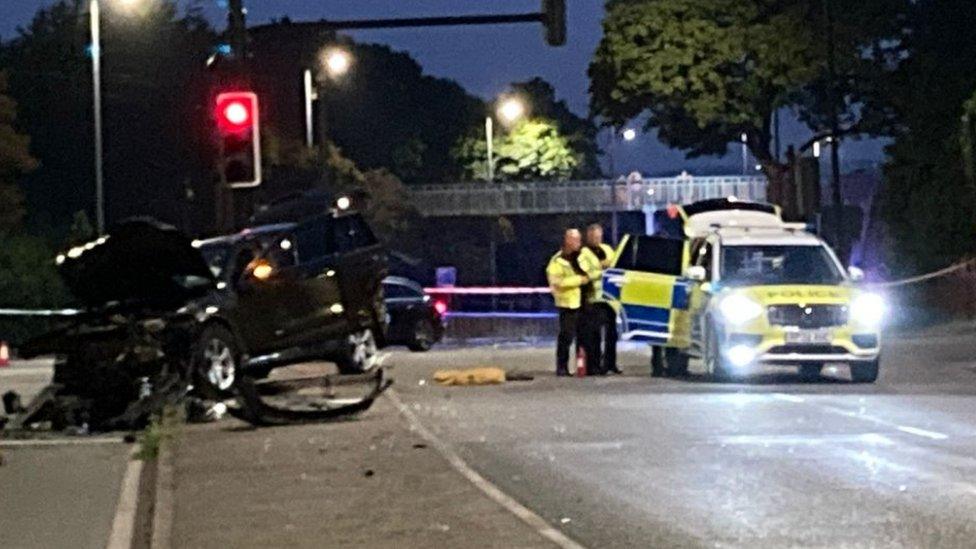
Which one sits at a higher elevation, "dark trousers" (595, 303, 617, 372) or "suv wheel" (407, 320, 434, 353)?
"dark trousers" (595, 303, 617, 372)

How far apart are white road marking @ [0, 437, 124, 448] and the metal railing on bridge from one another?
6123cm

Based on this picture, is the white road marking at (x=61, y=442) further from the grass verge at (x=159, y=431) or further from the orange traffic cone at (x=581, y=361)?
the orange traffic cone at (x=581, y=361)

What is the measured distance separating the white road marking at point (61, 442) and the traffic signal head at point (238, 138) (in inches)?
118

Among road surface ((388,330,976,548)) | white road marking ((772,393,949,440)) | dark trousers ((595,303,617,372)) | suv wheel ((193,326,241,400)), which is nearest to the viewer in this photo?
road surface ((388,330,976,548))

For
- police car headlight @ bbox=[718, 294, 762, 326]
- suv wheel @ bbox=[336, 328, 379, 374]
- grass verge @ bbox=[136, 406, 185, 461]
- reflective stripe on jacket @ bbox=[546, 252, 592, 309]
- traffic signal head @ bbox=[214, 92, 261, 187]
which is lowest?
grass verge @ bbox=[136, 406, 185, 461]

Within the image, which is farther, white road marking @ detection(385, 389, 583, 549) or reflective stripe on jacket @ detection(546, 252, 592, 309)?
reflective stripe on jacket @ detection(546, 252, 592, 309)

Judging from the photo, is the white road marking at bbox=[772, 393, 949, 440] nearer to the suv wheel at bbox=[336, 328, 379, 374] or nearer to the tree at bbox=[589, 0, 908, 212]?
the suv wheel at bbox=[336, 328, 379, 374]

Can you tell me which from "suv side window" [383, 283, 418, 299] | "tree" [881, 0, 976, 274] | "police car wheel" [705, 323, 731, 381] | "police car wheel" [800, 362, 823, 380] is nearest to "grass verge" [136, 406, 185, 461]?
"police car wheel" [705, 323, 731, 381]

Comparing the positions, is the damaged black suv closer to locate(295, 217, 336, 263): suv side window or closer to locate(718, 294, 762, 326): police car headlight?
locate(295, 217, 336, 263): suv side window

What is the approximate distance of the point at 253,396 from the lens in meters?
17.7

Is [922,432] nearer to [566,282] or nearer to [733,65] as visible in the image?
[566,282]

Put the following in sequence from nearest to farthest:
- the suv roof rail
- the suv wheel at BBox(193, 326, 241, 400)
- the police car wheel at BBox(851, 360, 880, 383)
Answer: the suv wheel at BBox(193, 326, 241, 400), the police car wheel at BBox(851, 360, 880, 383), the suv roof rail

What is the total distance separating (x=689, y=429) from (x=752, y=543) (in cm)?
598

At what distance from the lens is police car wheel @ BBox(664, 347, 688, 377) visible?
1000 inches
